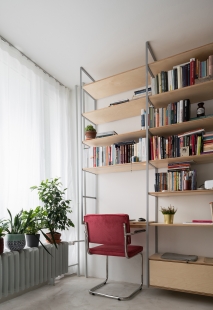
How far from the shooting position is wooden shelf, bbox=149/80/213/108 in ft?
9.43

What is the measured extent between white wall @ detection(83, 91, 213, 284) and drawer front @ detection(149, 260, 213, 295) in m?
0.42

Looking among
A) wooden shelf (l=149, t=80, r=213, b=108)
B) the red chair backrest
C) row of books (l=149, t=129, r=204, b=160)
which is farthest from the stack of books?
the red chair backrest

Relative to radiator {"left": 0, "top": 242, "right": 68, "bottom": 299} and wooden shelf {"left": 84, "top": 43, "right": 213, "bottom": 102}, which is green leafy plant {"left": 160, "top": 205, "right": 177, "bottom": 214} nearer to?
radiator {"left": 0, "top": 242, "right": 68, "bottom": 299}

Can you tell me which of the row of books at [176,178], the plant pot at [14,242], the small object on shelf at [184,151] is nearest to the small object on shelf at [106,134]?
the row of books at [176,178]

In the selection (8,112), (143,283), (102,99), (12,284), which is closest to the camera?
(12,284)

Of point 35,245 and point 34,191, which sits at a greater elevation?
point 34,191

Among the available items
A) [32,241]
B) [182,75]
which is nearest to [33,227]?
[32,241]

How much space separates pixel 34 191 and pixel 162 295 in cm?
181

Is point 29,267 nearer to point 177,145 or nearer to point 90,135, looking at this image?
point 90,135

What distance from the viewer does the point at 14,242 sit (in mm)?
2736

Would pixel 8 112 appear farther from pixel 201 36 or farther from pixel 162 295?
pixel 162 295

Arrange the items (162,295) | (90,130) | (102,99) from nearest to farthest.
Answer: (162,295) → (90,130) → (102,99)

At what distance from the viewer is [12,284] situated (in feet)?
8.48

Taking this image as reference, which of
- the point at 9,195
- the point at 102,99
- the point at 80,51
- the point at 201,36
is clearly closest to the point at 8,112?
the point at 9,195
